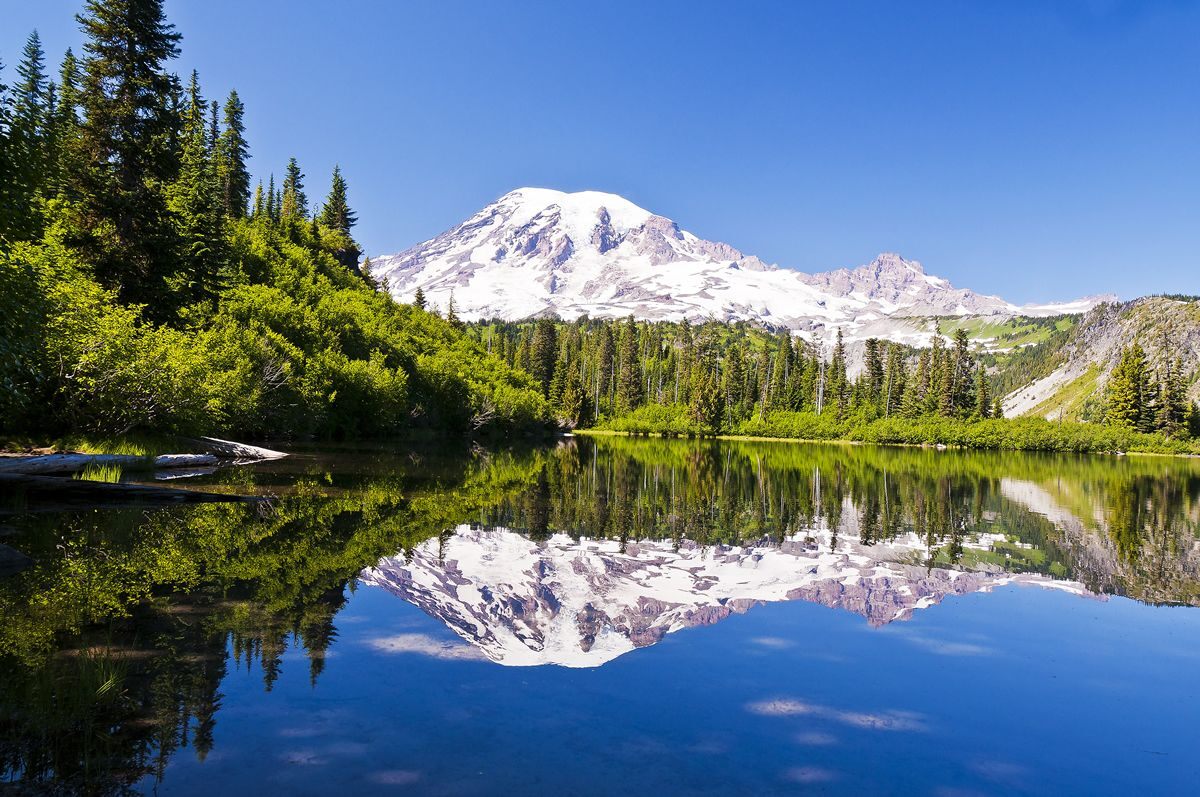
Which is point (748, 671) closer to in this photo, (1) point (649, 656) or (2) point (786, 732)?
(1) point (649, 656)

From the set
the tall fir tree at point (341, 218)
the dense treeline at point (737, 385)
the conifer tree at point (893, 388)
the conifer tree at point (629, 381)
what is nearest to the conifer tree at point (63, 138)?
the tall fir tree at point (341, 218)

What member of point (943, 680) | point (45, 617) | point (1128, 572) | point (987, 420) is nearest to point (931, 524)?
point (1128, 572)

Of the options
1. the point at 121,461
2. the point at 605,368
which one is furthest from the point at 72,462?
the point at 605,368

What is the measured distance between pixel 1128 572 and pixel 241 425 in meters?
49.0

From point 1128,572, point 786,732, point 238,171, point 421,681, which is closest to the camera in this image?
point 786,732

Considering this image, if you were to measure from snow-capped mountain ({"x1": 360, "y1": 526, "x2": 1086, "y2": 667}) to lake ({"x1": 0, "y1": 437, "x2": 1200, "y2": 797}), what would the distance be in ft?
0.35

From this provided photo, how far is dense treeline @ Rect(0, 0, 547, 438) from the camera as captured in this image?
72.6ft

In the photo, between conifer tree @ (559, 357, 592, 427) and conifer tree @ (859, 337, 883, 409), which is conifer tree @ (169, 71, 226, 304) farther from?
conifer tree @ (859, 337, 883, 409)

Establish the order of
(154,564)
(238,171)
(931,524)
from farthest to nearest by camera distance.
→ (238,171), (931,524), (154,564)

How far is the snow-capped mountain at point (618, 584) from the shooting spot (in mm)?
12797

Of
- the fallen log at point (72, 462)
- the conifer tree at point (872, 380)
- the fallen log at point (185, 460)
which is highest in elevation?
the conifer tree at point (872, 380)

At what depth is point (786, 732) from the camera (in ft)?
29.5

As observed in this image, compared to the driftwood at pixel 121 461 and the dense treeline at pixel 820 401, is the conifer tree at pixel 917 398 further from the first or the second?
the driftwood at pixel 121 461

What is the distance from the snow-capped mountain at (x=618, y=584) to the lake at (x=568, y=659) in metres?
0.11
